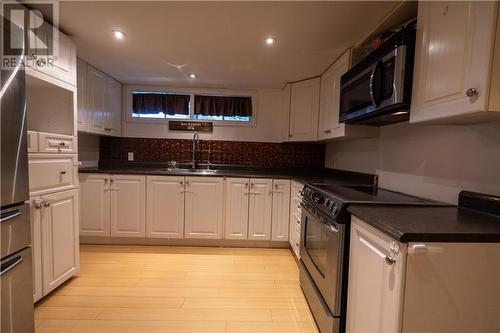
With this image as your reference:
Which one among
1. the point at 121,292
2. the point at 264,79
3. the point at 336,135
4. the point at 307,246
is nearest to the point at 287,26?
the point at 336,135

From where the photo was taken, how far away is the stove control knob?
5.29 feet

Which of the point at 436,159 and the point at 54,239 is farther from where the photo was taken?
the point at 54,239

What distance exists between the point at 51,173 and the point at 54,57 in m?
0.88

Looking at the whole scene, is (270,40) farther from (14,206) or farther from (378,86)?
(14,206)

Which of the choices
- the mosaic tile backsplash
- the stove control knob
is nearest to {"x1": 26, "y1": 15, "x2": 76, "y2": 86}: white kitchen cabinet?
the mosaic tile backsplash

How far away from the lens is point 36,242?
166 centimetres

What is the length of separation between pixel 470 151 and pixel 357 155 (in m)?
1.27

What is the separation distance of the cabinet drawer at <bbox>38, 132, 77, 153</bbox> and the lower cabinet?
13.4 inches

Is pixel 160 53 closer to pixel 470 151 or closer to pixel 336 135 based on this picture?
pixel 336 135

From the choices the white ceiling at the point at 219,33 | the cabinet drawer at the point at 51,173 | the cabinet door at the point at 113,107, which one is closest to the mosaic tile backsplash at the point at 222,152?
the cabinet door at the point at 113,107

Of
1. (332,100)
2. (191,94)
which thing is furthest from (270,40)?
(191,94)

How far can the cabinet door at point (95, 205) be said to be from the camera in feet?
9.04

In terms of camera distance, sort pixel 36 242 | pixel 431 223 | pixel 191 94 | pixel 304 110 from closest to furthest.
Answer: pixel 431 223 → pixel 36 242 → pixel 304 110 → pixel 191 94

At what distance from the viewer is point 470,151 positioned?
1313 mm
